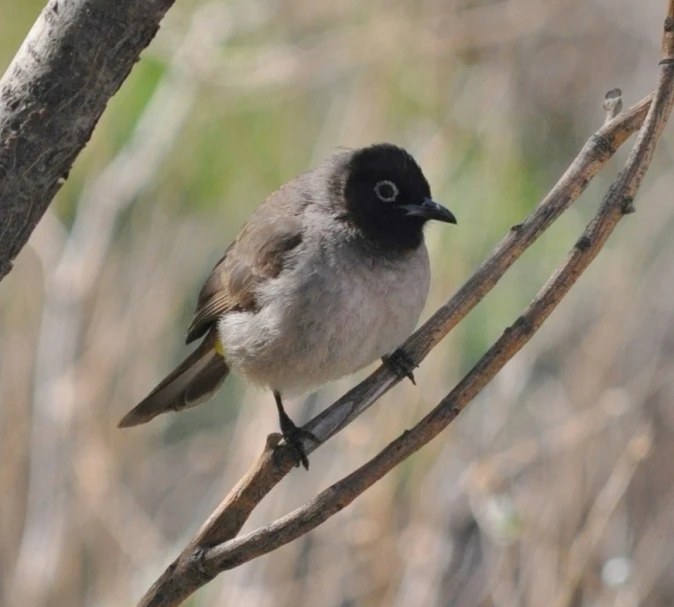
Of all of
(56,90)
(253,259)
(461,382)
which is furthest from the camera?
(253,259)

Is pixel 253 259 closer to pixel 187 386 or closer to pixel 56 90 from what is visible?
pixel 187 386

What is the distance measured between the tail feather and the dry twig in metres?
1.14

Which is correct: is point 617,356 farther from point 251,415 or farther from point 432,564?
point 251,415

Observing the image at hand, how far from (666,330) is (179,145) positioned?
8.03ft

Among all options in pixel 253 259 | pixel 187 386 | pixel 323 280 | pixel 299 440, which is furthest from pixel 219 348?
pixel 299 440

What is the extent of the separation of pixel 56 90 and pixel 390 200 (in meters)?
1.46

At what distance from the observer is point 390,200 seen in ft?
9.85

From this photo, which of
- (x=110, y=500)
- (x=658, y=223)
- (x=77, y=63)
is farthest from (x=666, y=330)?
(x=77, y=63)

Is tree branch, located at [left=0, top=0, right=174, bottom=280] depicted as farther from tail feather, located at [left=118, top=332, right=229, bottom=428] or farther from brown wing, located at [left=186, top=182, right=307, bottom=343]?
tail feather, located at [left=118, top=332, right=229, bottom=428]

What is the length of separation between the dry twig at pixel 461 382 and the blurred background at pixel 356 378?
119 cm

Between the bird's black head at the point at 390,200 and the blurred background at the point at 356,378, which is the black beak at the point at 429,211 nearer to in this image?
the bird's black head at the point at 390,200

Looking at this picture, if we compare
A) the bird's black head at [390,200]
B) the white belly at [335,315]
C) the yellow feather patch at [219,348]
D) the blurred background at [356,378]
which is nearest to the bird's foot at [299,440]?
the white belly at [335,315]

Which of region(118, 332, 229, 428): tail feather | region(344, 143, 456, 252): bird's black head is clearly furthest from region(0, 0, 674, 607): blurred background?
region(344, 143, 456, 252): bird's black head

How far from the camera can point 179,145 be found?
501cm
